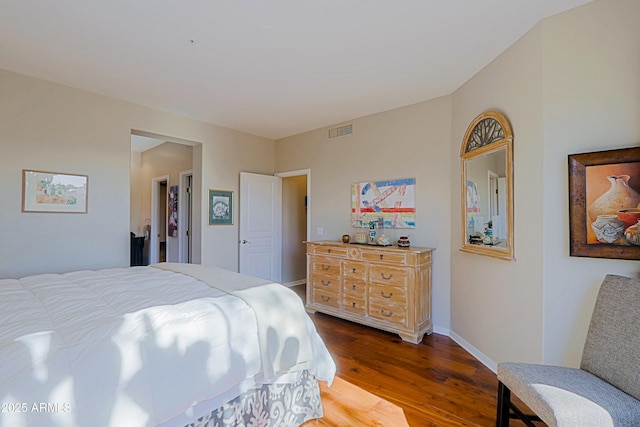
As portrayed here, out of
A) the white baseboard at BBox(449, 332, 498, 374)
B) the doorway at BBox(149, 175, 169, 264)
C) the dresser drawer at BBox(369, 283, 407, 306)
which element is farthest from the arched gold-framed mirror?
the doorway at BBox(149, 175, 169, 264)

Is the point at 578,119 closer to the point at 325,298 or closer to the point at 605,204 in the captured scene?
the point at 605,204

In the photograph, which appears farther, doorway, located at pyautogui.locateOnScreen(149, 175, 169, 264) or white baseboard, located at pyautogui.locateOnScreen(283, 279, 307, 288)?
doorway, located at pyautogui.locateOnScreen(149, 175, 169, 264)

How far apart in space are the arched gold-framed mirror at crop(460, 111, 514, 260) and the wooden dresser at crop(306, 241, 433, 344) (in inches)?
22.7

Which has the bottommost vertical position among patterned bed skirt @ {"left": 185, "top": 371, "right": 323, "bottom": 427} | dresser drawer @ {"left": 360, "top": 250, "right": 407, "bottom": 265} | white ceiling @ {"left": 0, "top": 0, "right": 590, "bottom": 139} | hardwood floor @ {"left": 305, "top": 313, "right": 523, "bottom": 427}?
hardwood floor @ {"left": 305, "top": 313, "right": 523, "bottom": 427}

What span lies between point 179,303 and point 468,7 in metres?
2.48

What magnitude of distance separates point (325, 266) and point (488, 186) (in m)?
2.05

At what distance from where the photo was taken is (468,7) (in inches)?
74.9

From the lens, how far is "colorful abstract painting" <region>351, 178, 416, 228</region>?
3.51 metres

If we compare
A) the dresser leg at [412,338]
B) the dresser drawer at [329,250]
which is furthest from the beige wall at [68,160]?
the dresser leg at [412,338]

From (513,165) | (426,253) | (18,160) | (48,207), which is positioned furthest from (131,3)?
(426,253)

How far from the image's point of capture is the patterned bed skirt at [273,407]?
1459 millimetres

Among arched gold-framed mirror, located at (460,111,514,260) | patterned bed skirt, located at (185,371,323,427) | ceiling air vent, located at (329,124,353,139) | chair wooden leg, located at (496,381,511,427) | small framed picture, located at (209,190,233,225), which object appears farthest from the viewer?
small framed picture, located at (209,190,233,225)

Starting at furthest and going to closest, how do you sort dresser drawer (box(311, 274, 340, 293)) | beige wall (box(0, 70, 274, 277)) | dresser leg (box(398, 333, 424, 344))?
dresser drawer (box(311, 274, 340, 293)), dresser leg (box(398, 333, 424, 344)), beige wall (box(0, 70, 274, 277))

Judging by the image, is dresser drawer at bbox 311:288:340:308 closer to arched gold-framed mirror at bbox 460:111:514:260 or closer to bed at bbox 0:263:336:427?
arched gold-framed mirror at bbox 460:111:514:260
